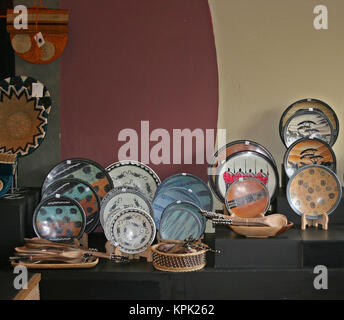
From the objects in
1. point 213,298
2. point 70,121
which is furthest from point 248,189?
point 70,121

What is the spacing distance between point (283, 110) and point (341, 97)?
0.40m

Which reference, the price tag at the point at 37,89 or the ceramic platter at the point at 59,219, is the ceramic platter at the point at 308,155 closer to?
the ceramic platter at the point at 59,219

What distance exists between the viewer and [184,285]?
9.09 feet

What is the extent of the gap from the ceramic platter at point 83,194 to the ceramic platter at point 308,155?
1245 mm

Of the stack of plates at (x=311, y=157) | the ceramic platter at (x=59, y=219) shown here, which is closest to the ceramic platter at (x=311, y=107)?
the stack of plates at (x=311, y=157)

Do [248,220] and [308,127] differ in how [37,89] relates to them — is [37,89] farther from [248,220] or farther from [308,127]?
[308,127]

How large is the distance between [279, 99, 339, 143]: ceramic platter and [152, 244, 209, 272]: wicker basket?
1.04 meters

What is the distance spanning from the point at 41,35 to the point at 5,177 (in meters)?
0.96

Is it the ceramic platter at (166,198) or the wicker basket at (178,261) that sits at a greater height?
the ceramic platter at (166,198)

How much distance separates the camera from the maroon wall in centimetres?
332

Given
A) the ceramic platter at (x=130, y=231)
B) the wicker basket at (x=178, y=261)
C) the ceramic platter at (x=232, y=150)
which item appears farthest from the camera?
the ceramic platter at (x=232, y=150)

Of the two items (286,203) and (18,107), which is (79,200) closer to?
(18,107)

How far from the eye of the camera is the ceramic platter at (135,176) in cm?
330

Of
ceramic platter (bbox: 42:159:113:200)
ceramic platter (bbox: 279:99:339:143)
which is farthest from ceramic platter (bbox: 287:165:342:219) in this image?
ceramic platter (bbox: 42:159:113:200)
